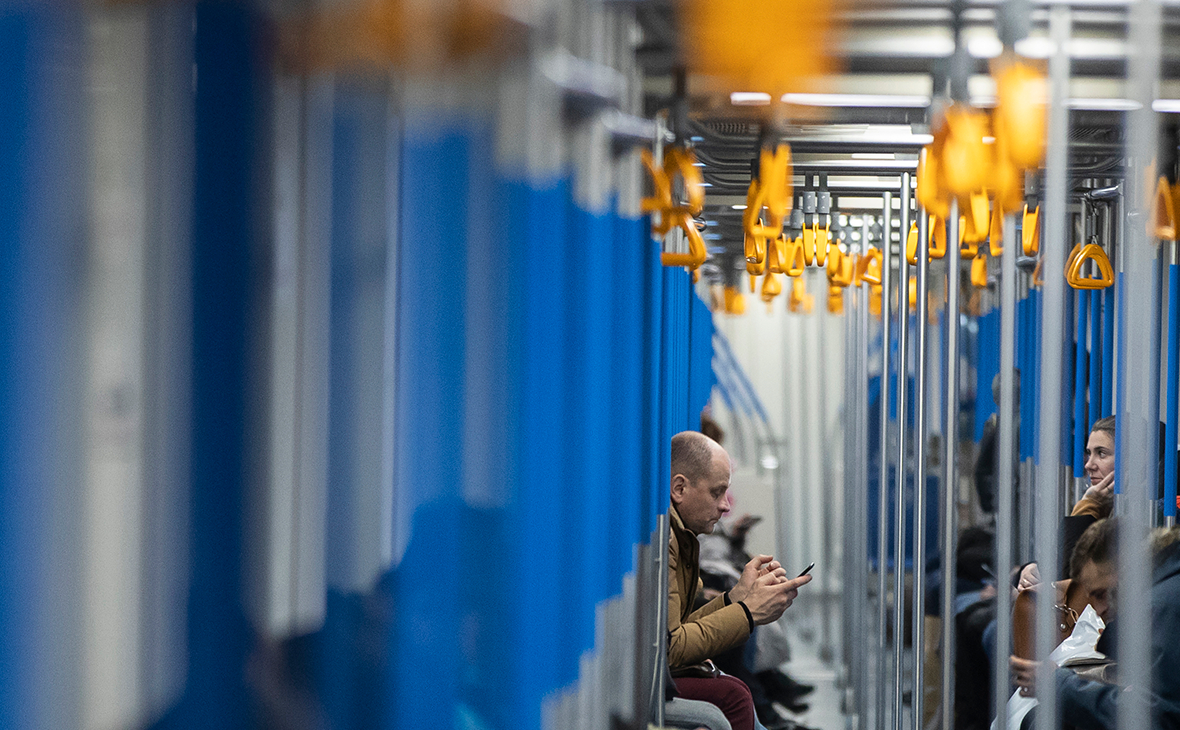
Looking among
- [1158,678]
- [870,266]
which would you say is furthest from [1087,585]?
[870,266]

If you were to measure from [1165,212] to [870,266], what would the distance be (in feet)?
6.66

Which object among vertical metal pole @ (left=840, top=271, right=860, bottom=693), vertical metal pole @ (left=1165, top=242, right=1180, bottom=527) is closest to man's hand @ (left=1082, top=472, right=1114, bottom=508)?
vertical metal pole @ (left=1165, top=242, right=1180, bottom=527)

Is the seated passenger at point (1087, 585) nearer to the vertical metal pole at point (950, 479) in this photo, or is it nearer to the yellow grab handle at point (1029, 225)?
the vertical metal pole at point (950, 479)

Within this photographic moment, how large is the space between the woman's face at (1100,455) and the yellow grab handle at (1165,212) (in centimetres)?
105

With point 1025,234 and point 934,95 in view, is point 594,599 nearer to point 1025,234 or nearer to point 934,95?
point 934,95

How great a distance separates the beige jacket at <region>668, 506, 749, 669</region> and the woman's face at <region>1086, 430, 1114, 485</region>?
1031 mm

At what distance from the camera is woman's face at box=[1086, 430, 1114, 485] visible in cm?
283

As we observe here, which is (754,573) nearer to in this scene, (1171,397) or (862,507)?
(1171,397)

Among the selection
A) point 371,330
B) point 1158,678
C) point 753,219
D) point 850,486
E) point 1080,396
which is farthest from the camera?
point 850,486

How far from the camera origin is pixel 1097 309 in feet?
10.8

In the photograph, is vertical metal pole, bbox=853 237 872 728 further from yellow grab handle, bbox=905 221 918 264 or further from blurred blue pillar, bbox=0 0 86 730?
blurred blue pillar, bbox=0 0 86 730

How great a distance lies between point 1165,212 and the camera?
187 cm

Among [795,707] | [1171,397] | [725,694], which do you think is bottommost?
[795,707]

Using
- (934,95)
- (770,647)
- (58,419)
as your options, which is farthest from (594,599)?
(770,647)
